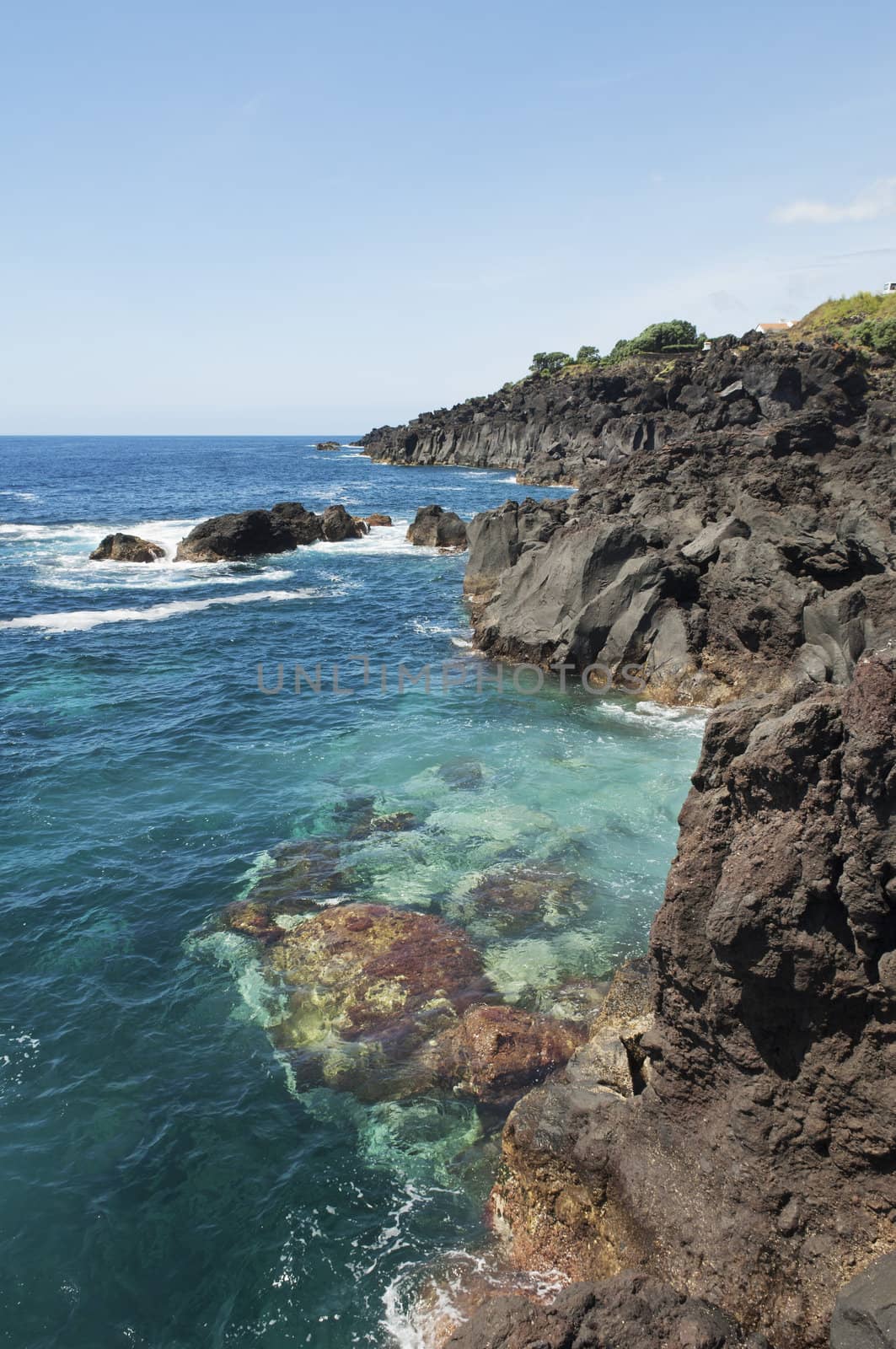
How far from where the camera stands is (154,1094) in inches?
481

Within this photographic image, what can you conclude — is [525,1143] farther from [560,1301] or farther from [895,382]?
[895,382]

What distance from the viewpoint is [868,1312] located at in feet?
20.7

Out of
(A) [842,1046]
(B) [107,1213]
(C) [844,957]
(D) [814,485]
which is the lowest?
(B) [107,1213]

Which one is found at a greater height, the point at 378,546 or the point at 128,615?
the point at 378,546

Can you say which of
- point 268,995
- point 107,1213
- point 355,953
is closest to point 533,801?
point 355,953

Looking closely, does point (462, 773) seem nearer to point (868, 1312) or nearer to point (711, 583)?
point (711, 583)

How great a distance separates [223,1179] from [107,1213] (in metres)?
1.42

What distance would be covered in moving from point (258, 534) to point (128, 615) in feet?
62.1

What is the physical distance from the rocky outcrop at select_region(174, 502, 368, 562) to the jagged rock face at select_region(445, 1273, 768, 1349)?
178 feet

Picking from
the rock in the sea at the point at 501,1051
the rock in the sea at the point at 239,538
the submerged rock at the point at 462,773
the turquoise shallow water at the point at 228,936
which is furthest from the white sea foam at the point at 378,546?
the rock in the sea at the point at 501,1051

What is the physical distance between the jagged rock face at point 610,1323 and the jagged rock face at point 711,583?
62.2 ft

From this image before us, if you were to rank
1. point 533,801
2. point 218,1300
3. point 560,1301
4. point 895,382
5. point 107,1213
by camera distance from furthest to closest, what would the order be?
1. point 895,382
2. point 533,801
3. point 107,1213
4. point 218,1300
5. point 560,1301

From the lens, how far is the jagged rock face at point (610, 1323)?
681 centimetres

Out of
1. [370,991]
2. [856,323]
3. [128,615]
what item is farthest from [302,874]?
[856,323]
